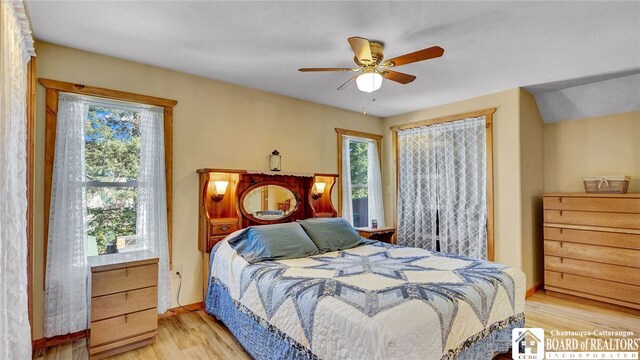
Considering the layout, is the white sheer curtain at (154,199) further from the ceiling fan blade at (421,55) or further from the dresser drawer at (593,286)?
the dresser drawer at (593,286)

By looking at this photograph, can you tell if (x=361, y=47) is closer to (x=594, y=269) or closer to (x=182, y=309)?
(x=182, y=309)

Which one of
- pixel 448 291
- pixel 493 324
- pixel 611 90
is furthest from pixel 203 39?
pixel 611 90

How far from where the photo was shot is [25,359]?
1794mm

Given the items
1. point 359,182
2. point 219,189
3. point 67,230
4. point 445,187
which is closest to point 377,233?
point 359,182

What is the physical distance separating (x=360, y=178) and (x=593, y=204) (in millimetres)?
2828

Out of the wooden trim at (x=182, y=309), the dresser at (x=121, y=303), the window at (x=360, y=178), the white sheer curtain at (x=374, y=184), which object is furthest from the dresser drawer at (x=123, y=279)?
the white sheer curtain at (x=374, y=184)

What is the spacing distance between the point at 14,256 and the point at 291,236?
1967 mm

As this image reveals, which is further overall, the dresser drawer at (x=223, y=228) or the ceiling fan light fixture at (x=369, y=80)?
the dresser drawer at (x=223, y=228)

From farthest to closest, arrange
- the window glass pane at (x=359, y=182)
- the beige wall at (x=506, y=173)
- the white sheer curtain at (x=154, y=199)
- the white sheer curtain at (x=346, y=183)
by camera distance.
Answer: the window glass pane at (x=359, y=182) < the white sheer curtain at (x=346, y=183) < the beige wall at (x=506, y=173) < the white sheer curtain at (x=154, y=199)

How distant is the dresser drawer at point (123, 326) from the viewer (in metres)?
2.40

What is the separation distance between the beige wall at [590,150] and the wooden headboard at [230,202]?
10.3ft

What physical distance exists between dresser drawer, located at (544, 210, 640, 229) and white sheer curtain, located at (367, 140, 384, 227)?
218 cm

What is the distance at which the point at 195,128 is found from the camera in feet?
11.1

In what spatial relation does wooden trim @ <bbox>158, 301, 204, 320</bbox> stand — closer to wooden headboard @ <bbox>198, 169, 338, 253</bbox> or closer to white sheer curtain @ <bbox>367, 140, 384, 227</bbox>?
wooden headboard @ <bbox>198, 169, 338, 253</bbox>
